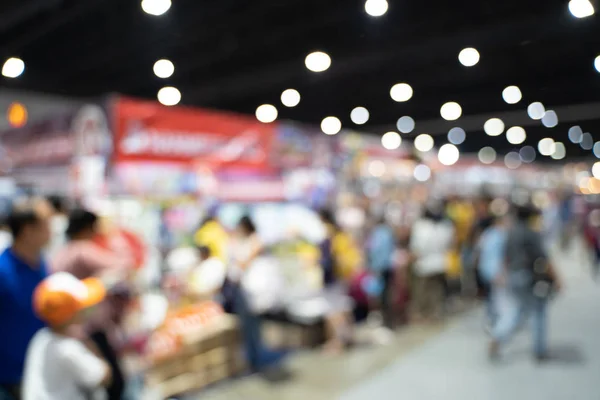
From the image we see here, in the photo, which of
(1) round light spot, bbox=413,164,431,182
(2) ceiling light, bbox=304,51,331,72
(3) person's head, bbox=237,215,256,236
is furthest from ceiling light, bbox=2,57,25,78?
(1) round light spot, bbox=413,164,431,182

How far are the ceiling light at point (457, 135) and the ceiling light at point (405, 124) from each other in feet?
5.31

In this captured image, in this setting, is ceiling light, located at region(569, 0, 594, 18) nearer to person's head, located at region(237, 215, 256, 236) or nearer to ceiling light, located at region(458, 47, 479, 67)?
ceiling light, located at region(458, 47, 479, 67)

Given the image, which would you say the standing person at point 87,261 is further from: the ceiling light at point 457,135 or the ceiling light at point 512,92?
the ceiling light at point 457,135

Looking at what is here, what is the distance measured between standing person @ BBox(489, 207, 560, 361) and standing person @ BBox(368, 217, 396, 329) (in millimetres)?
1589

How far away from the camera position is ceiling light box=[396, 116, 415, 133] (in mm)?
15789

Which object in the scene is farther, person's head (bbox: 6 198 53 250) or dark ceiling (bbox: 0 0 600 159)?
dark ceiling (bbox: 0 0 600 159)

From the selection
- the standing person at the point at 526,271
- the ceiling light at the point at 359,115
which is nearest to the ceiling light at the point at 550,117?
the ceiling light at the point at 359,115

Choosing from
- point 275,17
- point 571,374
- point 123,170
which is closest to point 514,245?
point 571,374

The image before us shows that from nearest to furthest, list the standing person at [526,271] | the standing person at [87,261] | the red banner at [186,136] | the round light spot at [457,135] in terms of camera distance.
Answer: the standing person at [87,261] → the red banner at [186,136] → the standing person at [526,271] → the round light spot at [457,135]

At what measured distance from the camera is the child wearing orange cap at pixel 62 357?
2.03m

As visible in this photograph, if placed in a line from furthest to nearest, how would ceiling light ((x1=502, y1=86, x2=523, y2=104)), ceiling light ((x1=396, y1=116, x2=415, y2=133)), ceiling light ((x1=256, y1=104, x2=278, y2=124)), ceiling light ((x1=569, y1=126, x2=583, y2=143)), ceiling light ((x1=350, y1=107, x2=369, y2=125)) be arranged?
ceiling light ((x1=569, y1=126, x2=583, y2=143)) → ceiling light ((x1=396, y1=116, x2=415, y2=133)) → ceiling light ((x1=350, y1=107, x2=369, y2=125)) → ceiling light ((x1=256, y1=104, x2=278, y2=124)) → ceiling light ((x1=502, y1=86, x2=523, y2=104))

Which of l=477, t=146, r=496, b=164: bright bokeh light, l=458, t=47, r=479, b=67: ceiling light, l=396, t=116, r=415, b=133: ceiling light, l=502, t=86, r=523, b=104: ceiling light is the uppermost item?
l=477, t=146, r=496, b=164: bright bokeh light

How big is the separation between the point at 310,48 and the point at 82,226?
17.5 feet

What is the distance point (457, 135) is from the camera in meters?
19.9
